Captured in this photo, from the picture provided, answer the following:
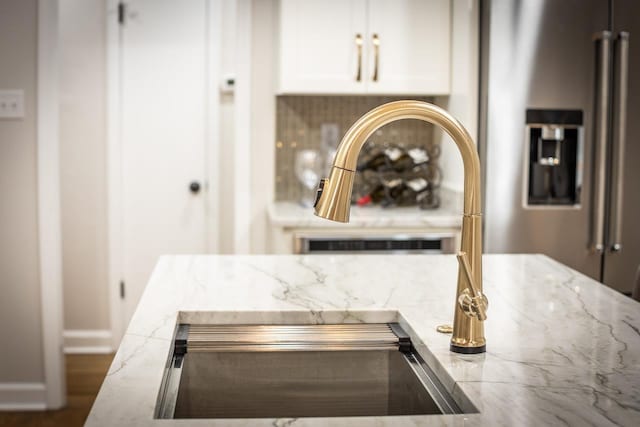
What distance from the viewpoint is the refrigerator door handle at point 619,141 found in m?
3.33

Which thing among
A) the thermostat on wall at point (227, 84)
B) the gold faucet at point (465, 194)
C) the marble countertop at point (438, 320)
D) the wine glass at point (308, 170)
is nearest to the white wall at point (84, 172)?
the thermostat on wall at point (227, 84)

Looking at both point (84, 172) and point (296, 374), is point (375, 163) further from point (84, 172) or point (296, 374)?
point (296, 374)

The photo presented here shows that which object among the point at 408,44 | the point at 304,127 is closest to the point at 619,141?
the point at 408,44

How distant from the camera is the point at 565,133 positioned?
3.43m

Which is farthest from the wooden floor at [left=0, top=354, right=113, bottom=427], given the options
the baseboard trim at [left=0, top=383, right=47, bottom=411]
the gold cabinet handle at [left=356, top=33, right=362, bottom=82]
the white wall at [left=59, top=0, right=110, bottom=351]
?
the gold cabinet handle at [left=356, top=33, right=362, bottom=82]

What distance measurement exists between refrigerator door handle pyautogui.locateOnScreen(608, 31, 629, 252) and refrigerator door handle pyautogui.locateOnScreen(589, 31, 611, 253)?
0.11 feet

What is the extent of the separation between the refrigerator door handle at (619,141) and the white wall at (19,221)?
7.74 feet

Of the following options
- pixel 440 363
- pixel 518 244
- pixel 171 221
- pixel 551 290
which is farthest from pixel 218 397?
pixel 171 221

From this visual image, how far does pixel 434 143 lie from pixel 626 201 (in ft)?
3.28

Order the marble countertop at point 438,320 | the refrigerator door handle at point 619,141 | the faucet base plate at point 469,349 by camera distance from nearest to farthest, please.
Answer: the marble countertop at point 438,320 < the faucet base plate at point 469,349 < the refrigerator door handle at point 619,141

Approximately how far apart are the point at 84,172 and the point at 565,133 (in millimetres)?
2405

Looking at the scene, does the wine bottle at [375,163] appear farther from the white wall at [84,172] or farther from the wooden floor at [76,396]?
the wooden floor at [76,396]

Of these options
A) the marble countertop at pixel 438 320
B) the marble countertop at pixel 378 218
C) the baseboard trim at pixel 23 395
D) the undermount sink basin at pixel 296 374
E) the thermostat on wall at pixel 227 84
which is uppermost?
the thermostat on wall at pixel 227 84

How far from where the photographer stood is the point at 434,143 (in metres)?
4.06
